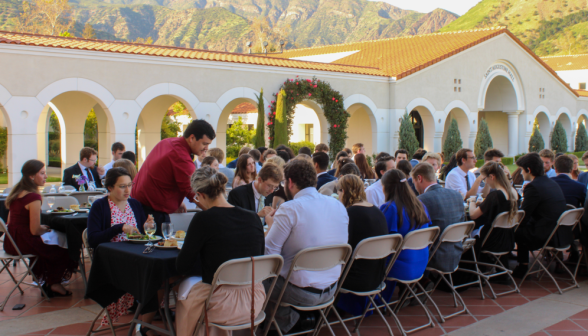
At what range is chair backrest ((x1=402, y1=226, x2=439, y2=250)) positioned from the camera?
436 centimetres

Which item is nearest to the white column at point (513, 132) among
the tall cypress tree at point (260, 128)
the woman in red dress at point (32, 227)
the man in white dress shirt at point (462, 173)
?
the tall cypress tree at point (260, 128)

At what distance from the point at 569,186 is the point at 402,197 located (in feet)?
10.6

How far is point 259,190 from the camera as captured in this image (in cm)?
528

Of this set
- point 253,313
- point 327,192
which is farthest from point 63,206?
point 253,313

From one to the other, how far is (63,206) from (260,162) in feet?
11.8

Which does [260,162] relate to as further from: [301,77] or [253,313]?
[301,77]

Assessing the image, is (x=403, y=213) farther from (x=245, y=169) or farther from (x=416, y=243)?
(x=245, y=169)

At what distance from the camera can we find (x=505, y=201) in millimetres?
5578

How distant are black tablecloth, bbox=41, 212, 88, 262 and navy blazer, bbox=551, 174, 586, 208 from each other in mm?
5833

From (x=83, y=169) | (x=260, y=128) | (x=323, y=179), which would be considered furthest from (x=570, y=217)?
(x=260, y=128)

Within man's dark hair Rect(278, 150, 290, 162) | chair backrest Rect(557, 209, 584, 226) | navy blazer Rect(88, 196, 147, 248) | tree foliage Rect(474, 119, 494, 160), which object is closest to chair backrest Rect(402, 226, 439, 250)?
chair backrest Rect(557, 209, 584, 226)

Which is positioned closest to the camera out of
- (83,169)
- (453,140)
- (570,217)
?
(570,217)

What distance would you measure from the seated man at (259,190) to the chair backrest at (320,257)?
4.14ft

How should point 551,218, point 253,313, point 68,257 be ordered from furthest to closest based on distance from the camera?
point 551,218, point 68,257, point 253,313
